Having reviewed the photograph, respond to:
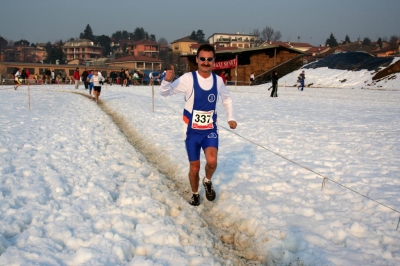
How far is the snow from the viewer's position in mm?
3662

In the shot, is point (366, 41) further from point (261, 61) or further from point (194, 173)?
point (194, 173)

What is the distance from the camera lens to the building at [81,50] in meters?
130

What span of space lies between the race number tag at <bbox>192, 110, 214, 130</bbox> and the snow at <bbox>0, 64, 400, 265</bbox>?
1089 millimetres

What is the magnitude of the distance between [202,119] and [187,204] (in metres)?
1.18

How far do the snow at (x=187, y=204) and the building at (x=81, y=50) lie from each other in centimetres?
12803

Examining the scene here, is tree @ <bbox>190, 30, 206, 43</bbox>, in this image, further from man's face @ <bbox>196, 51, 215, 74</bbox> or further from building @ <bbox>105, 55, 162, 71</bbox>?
man's face @ <bbox>196, 51, 215, 74</bbox>

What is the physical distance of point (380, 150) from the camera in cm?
823

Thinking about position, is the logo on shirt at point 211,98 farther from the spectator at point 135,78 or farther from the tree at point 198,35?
the tree at point 198,35

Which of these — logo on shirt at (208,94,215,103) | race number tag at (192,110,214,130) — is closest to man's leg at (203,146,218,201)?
race number tag at (192,110,214,130)

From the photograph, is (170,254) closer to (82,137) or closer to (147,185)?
(147,185)

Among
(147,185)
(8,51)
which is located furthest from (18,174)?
(8,51)

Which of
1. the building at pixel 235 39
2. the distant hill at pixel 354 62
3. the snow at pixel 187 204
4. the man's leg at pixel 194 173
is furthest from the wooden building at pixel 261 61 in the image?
the building at pixel 235 39

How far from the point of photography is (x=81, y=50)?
426 ft

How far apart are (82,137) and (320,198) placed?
21.0ft
